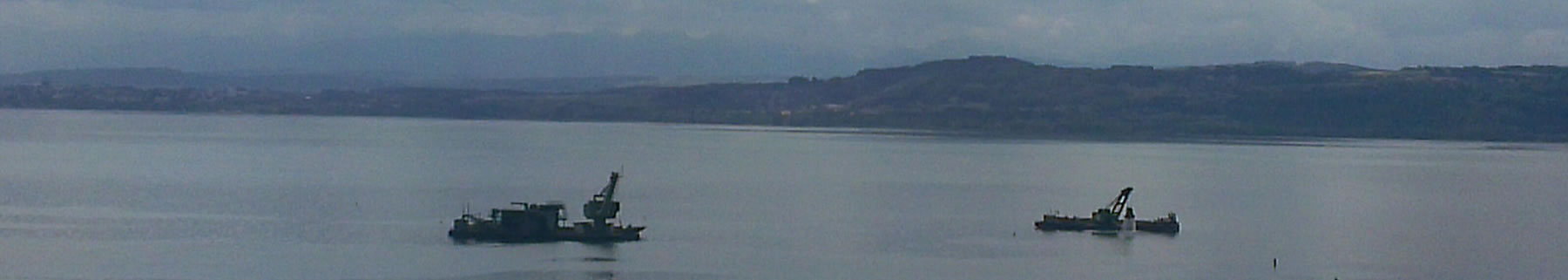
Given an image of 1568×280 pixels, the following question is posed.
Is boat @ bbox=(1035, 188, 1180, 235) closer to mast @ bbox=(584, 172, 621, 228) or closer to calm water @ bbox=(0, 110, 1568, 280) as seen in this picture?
calm water @ bbox=(0, 110, 1568, 280)

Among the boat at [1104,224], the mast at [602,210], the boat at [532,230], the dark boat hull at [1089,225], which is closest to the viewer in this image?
the boat at [532,230]

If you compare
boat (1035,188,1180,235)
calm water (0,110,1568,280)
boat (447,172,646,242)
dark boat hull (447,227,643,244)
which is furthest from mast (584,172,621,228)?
boat (1035,188,1180,235)

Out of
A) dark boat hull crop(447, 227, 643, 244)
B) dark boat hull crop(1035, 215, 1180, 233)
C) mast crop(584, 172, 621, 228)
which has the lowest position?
dark boat hull crop(447, 227, 643, 244)

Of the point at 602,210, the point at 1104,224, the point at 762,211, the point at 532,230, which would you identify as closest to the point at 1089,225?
the point at 1104,224

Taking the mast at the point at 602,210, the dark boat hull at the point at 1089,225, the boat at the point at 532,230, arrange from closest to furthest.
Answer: the boat at the point at 532,230 → the mast at the point at 602,210 → the dark boat hull at the point at 1089,225

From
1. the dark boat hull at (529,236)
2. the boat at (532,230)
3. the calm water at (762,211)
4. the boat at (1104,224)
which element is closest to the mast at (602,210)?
the boat at (532,230)

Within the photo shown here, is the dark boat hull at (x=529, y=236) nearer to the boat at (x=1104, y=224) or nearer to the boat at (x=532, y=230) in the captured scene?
the boat at (x=532, y=230)

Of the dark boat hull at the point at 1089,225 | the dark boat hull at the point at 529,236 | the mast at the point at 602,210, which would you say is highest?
the mast at the point at 602,210

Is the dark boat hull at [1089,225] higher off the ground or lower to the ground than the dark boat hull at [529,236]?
higher
